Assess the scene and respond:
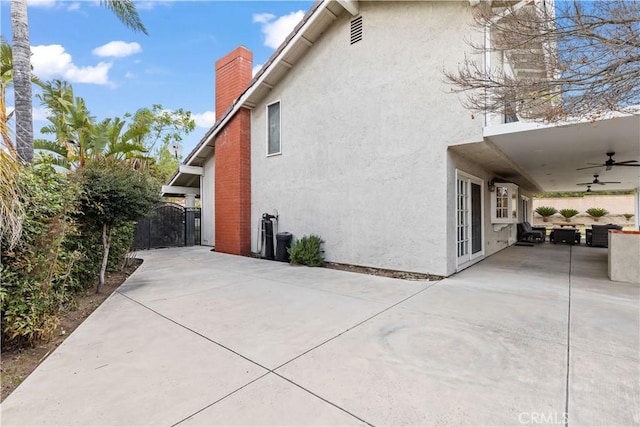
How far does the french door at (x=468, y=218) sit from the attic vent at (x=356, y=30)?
4.78m

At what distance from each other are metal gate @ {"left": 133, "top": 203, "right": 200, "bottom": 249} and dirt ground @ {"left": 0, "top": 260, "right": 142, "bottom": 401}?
8.67 meters

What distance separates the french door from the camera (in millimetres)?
8164

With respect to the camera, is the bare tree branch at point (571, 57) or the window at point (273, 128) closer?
the bare tree branch at point (571, 57)

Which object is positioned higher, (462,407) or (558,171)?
(558,171)

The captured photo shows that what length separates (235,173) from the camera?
37.9 ft

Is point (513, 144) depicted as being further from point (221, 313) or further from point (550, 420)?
point (221, 313)

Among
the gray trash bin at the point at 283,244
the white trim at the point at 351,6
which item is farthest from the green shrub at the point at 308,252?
the white trim at the point at 351,6

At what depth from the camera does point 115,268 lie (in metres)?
7.67

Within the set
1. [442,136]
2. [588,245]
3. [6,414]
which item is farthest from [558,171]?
[6,414]

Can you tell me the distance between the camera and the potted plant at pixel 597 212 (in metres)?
22.1

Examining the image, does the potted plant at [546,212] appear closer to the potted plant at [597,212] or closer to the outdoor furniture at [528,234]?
the potted plant at [597,212]

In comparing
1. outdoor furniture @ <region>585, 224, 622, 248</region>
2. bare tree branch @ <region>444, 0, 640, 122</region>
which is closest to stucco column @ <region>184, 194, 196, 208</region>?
bare tree branch @ <region>444, 0, 640, 122</region>

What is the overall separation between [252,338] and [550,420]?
299 cm

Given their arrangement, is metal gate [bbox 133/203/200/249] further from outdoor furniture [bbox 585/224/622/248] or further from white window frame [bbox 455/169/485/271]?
outdoor furniture [bbox 585/224/622/248]
